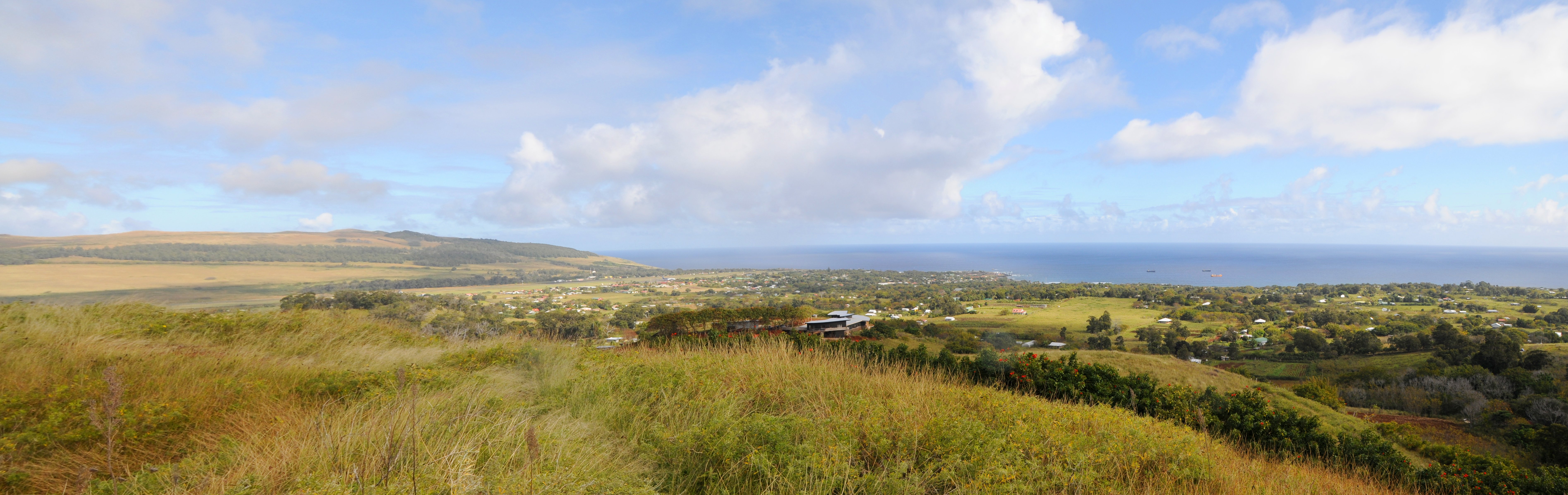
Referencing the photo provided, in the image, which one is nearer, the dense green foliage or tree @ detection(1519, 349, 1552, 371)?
the dense green foliage

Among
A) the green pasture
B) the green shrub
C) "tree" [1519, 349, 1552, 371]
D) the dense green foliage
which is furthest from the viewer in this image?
the green pasture

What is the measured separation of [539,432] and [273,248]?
226 ft

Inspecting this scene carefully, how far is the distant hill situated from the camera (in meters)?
35.4

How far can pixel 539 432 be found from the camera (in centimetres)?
365

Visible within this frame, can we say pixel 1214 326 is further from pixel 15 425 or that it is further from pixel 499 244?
pixel 499 244

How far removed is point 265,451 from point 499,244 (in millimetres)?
99860

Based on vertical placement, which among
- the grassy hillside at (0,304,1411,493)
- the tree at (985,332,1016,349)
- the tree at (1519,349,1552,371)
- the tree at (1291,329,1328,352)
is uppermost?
the grassy hillside at (0,304,1411,493)

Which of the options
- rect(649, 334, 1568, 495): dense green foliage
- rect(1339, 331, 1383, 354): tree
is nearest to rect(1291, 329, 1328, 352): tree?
rect(1339, 331, 1383, 354): tree

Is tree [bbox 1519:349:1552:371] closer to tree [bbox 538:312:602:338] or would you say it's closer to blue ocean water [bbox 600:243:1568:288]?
tree [bbox 538:312:602:338]

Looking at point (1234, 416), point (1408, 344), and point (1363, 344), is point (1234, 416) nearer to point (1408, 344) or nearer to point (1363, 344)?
point (1363, 344)

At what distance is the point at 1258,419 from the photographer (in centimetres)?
714

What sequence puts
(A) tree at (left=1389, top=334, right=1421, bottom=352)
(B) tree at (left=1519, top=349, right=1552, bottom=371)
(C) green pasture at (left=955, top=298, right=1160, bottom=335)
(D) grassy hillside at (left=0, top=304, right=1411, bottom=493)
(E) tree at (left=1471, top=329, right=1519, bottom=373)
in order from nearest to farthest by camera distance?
1. (D) grassy hillside at (left=0, top=304, right=1411, bottom=493)
2. (B) tree at (left=1519, top=349, right=1552, bottom=371)
3. (E) tree at (left=1471, top=329, right=1519, bottom=373)
4. (A) tree at (left=1389, top=334, right=1421, bottom=352)
5. (C) green pasture at (left=955, top=298, right=1160, bottom=335)

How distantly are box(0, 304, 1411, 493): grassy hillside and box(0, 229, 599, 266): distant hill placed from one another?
36.0 m

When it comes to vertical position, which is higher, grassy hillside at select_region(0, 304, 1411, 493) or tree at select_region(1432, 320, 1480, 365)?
grassy hillside at select_region(0, 304, 1411, 493)
